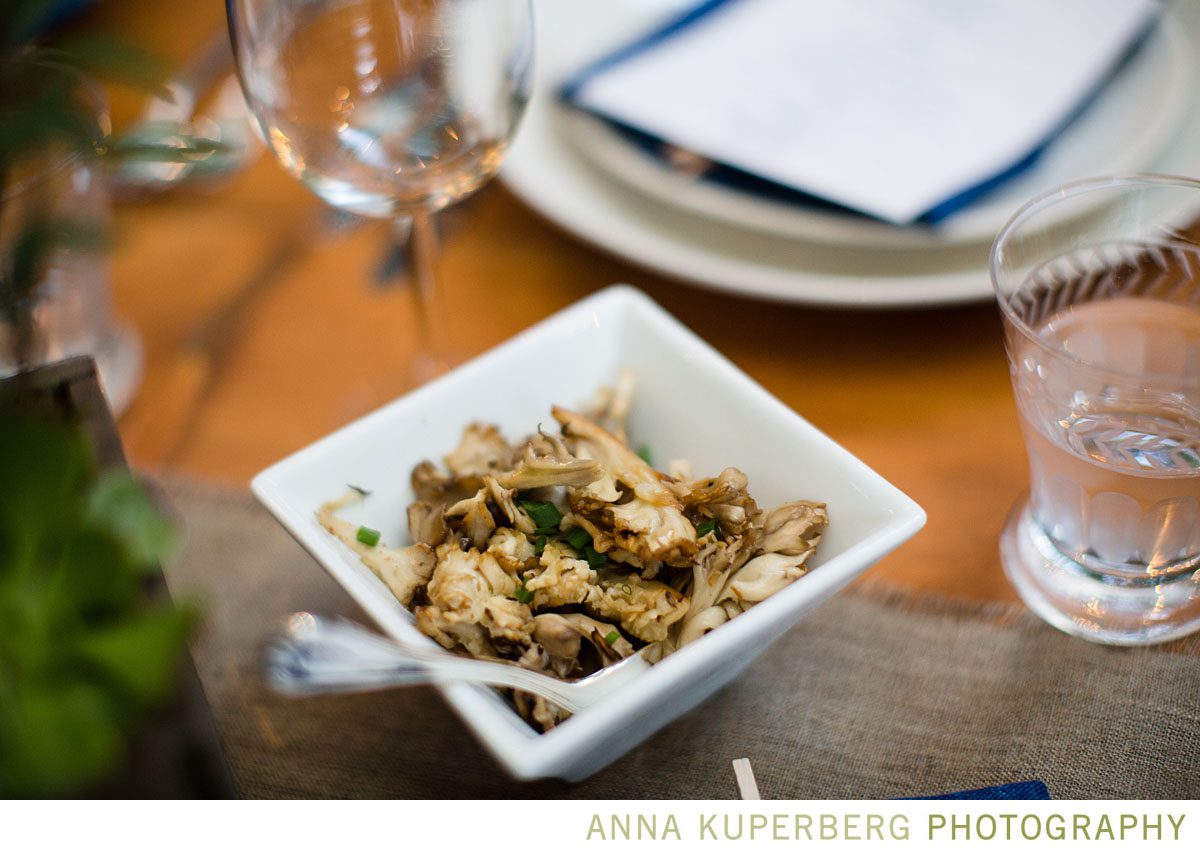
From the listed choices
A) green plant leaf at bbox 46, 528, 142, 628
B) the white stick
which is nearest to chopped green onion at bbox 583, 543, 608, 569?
the white stick

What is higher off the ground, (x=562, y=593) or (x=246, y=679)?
(x=562, y=593)

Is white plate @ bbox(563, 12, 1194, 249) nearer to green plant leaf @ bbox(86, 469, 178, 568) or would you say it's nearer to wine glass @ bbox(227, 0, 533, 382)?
wine glass @ bbox(227, 0, 533, 382)

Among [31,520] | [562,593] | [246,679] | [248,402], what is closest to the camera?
[31,520]
